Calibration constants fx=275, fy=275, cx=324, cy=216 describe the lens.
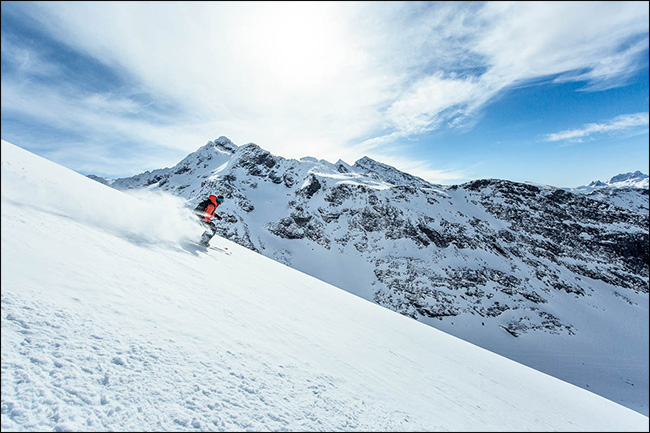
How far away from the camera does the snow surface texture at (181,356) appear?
8.34 feet

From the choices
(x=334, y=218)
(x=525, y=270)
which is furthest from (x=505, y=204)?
(x=334, y=218)

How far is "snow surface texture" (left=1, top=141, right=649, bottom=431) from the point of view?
254cm

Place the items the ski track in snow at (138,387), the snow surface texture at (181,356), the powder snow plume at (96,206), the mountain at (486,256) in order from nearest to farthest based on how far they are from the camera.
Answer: the ski track in snow at (138,387) < the snow surface texture at (181,356) < the powder snow plume at (96,206) < the mountain at (486,256)

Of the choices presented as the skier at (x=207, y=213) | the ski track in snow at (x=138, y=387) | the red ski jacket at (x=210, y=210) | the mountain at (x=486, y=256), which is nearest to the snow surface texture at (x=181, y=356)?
the ski track in snow at (x=138, y=387)

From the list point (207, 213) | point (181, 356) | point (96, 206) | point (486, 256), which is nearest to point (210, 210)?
point (207, 213)

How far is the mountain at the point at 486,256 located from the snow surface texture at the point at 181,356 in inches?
1866

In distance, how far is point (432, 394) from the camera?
4969 mm

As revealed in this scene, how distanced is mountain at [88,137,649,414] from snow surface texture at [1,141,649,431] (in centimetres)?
4740

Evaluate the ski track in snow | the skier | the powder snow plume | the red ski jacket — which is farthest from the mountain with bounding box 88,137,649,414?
the ski track in snow

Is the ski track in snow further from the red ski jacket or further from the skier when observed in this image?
the red ski jacket

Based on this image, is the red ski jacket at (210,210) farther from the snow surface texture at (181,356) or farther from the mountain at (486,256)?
the mountain at (486,256)

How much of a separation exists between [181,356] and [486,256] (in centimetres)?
7155

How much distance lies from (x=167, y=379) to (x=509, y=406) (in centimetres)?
621

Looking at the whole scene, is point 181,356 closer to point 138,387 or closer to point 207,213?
point 138,387
